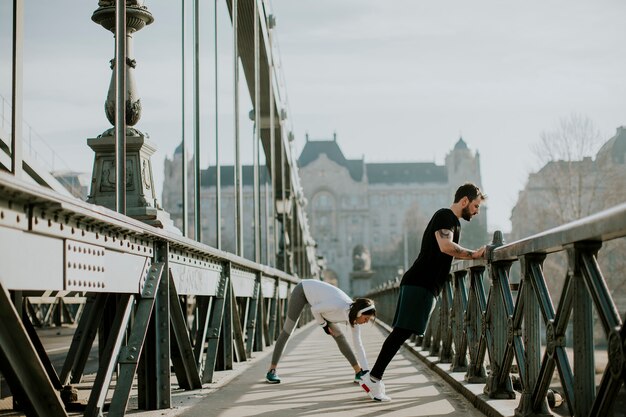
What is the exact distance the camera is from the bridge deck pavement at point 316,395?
6.13 m

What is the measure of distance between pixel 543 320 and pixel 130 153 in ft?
10.5

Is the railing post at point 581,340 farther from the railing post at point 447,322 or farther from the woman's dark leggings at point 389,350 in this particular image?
the railing post at point 447,322

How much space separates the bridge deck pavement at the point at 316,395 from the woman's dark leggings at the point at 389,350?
212 mm

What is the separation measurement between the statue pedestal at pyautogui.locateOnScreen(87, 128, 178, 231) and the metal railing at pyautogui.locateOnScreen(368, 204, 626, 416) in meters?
2.25

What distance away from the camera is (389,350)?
265 inches

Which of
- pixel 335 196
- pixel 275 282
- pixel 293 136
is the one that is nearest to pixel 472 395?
pixel 275 282

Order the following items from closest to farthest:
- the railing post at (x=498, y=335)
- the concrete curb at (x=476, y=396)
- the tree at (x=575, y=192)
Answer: the concrete curb at (x=476, y=396) → the railing post at (x=498, y=335) → the tree at (x=575, y=192)

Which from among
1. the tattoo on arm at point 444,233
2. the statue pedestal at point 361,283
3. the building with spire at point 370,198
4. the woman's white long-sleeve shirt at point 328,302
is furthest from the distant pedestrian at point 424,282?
the building with spire at point 370,198

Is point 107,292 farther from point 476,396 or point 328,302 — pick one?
point 328,302

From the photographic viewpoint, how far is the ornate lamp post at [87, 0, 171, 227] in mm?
6773

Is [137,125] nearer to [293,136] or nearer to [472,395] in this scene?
[472,395]

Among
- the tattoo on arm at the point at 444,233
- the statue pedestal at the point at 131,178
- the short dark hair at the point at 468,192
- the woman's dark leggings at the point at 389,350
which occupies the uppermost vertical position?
the statue pedestal at the point at 131,178

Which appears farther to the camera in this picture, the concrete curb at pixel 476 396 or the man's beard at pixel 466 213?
the man's beard at pixel 466 213

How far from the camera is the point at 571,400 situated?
4.05 m
